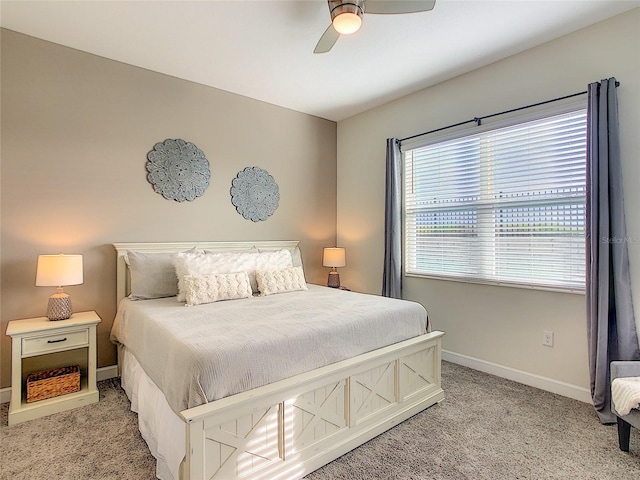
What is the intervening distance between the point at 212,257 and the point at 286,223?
4.34ft

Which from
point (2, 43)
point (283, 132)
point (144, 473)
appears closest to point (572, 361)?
point (144, 473)

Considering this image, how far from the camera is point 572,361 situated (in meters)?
2.61

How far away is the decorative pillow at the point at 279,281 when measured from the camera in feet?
10.0

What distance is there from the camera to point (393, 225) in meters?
3.74

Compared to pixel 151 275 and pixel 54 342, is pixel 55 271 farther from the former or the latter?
pixel 151 275

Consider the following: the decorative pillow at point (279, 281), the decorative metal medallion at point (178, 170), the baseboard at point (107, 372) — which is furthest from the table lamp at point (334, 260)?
the baseboard at point (107, 372)

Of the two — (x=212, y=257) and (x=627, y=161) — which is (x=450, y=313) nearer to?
(x=627, y=161)

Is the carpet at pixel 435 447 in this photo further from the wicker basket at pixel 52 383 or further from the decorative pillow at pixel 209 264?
the decorative pillow at pixel 209 264

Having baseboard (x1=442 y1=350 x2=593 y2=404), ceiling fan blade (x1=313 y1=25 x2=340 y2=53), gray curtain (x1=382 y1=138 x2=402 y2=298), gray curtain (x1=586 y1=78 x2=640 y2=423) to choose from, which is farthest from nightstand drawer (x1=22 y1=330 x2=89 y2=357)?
gray curtain (x1=586 y1=78 x2=640 y2=423)

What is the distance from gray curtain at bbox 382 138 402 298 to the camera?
3734 millimetres

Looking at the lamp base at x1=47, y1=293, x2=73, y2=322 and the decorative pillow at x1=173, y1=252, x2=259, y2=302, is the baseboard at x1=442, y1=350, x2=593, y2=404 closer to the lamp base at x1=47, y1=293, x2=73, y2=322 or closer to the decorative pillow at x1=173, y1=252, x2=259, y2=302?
the decorative pillow at x1=173, y1=252, x2=259, y2=302

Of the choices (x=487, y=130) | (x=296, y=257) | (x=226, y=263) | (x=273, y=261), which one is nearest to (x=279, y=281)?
(x=273, y=261)

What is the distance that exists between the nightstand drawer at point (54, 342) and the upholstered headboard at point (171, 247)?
50 cm

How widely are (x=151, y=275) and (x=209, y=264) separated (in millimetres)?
469
